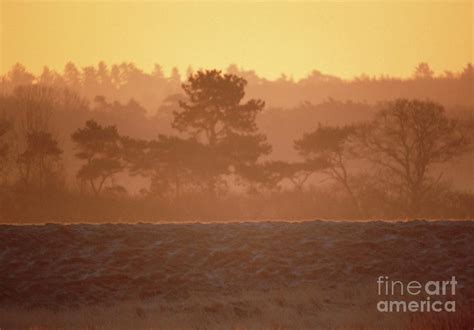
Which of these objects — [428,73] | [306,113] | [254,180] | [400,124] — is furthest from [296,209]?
[428,73]

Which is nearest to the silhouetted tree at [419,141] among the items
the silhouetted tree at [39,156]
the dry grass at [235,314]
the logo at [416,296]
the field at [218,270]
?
the silhouetted tree at [39,156]

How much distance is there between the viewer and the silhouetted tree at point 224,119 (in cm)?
7181

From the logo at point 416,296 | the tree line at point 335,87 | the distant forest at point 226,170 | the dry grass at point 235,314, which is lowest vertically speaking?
the dry grass at point 235,314

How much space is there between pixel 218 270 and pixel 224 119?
42.6 metres

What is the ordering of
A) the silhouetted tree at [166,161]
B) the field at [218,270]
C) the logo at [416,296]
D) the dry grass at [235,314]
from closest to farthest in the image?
the dry grass at [235,314] < the logo at [416,296] < the field at [218,270] < the silhouetted tree at [166,161]

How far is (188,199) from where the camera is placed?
2931 inches

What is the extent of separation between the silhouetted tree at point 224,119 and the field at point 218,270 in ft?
124

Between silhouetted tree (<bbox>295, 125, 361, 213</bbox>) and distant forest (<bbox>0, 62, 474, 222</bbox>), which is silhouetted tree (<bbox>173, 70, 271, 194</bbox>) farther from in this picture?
silhouetted tree (<bbox>295, 125, 361, 213</bbox>)

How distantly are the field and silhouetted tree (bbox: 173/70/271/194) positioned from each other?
124 ft

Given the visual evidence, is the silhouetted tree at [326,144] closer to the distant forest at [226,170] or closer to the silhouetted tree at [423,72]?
the distant forest at [226,170]

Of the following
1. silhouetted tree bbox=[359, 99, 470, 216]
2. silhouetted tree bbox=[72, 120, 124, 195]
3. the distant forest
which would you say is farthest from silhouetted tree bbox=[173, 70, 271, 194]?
silhouetted tree bbox=[359, 99, 470, 216]

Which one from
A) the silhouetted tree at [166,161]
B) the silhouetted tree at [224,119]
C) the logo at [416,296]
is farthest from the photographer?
the silhouetted tree at [166,161]

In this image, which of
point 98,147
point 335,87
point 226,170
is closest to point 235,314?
point 226,170

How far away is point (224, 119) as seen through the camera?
72562 millimetres
